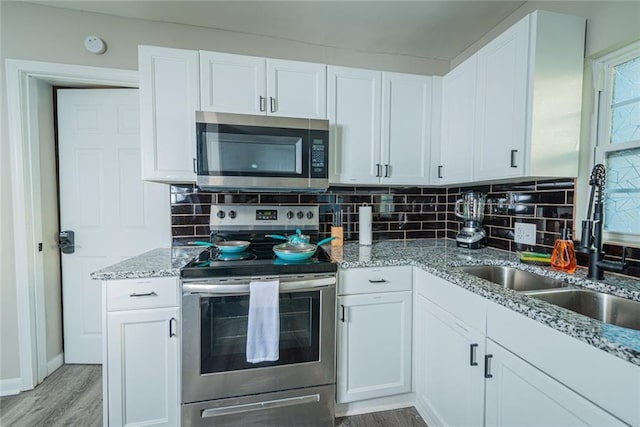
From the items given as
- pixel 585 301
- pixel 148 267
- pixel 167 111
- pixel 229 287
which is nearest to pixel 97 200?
pixel 167 111

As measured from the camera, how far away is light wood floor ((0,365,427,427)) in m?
1.55

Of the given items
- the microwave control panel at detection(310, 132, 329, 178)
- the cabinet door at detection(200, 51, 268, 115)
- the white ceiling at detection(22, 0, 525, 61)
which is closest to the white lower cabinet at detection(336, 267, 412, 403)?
the microwave control panel at detection(310, 132, 329, 178)

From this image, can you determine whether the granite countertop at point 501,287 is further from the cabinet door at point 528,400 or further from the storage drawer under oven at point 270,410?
the storage drawer under oven at point 270,410

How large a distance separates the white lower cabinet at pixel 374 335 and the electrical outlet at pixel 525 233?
78cm

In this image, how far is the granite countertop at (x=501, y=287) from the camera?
71 cm

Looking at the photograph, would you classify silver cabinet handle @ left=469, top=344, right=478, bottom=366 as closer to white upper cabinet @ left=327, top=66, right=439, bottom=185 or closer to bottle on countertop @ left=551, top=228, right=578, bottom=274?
bottle on countertop @ left=551, top=228, right=578, bottom=274

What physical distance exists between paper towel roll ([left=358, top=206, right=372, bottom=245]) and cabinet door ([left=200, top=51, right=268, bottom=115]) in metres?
0.98

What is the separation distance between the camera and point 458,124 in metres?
1.85

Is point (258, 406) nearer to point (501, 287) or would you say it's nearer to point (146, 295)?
point (146, 295)

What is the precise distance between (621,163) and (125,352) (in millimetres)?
2598

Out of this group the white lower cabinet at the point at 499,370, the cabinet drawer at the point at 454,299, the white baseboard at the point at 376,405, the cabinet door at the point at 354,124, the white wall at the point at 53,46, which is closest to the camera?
the white lower cabinet at the point at 499,370

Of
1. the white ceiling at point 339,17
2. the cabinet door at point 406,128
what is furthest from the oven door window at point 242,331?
the white ceiling at point 339,17

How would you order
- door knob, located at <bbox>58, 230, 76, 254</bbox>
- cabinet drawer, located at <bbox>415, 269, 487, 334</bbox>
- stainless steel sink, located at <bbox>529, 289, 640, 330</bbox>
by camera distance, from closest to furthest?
stainless steel sink, located at <bbox>529, 289, 640, 330</bbox>, cabinet drawer, located at <bbox>415, 269, 487, 334</bbox>, door knob, located at <bbox>58, 230, 76, 254</bbox>

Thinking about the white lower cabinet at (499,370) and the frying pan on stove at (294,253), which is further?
the frying pan on stove at (294,253)
